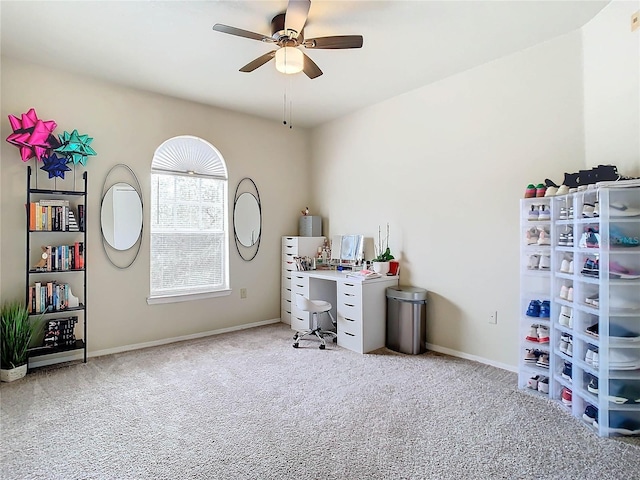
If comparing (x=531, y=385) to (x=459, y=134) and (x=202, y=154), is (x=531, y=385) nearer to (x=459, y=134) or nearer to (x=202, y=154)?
(x=459, y=134)

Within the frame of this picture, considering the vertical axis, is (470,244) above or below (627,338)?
above

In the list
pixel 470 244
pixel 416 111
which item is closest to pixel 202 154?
pixel 416 111

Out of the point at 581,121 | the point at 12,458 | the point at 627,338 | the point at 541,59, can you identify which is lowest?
the point at 12,458

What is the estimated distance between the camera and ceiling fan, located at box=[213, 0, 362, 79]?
2.29 metres

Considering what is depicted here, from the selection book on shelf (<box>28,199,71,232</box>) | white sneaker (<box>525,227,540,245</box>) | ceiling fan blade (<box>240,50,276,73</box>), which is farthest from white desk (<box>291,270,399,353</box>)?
book on shelf (<box>28,199,71,232</box>)

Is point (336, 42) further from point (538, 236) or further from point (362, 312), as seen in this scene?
point (362, 312)

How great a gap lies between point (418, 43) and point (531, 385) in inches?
112

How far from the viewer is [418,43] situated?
2926mm

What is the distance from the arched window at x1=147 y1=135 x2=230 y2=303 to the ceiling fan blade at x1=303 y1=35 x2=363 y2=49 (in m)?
2.31

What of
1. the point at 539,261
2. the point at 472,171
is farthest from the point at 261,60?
the point at 539,261

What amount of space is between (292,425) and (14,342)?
249 cm

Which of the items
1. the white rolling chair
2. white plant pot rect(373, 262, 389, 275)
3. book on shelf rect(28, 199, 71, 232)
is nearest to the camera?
book on shelf rect(28, 199, 71, 232)

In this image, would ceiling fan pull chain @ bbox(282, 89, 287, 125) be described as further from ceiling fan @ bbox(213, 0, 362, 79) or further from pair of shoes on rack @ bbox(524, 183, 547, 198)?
pair of shoes on rack @ bbox(524, 183, 547, 198)

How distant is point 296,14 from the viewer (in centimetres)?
225
